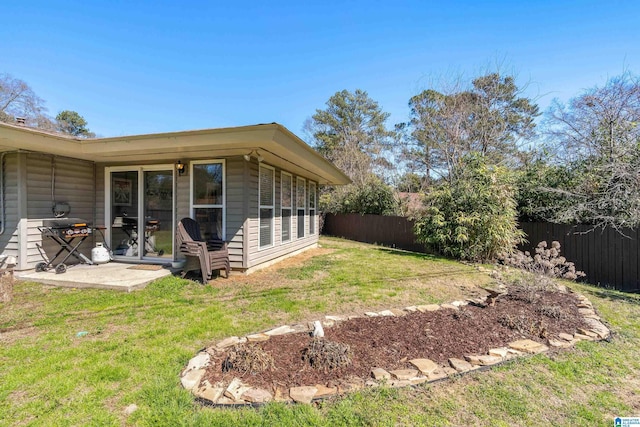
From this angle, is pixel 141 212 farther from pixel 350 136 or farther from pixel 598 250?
pixel 350 136

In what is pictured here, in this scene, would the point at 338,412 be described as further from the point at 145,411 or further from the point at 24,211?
the point at 24,211

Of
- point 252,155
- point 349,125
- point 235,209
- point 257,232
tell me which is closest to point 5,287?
point 235,209

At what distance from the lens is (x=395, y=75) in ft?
37.8

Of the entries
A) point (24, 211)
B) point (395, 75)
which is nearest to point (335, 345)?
point (24, 211)

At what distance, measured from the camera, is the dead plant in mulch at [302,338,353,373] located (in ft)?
7.22

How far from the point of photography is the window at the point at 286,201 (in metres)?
6.90

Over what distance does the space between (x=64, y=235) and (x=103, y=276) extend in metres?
1.16

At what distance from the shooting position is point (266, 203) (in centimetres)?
603

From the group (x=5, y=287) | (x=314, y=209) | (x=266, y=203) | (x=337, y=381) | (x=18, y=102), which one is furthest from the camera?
(x=18, y=102)

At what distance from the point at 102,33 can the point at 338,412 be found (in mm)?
10778

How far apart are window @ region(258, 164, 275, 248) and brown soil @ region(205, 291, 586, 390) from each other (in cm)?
322

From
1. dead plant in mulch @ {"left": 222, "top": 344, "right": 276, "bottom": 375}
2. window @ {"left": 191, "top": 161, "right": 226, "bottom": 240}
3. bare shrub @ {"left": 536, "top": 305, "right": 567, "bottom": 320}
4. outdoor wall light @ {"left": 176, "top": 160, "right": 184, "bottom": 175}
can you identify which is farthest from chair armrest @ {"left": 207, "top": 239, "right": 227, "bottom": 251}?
bare shrub @ {"left": 536, "top": 305, "right": 567, "bottom": 320}

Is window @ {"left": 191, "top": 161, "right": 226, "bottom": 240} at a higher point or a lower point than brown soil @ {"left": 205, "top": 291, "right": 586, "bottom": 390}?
higher

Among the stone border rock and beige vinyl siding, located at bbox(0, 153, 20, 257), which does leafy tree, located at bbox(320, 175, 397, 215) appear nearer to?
the stone border rock
